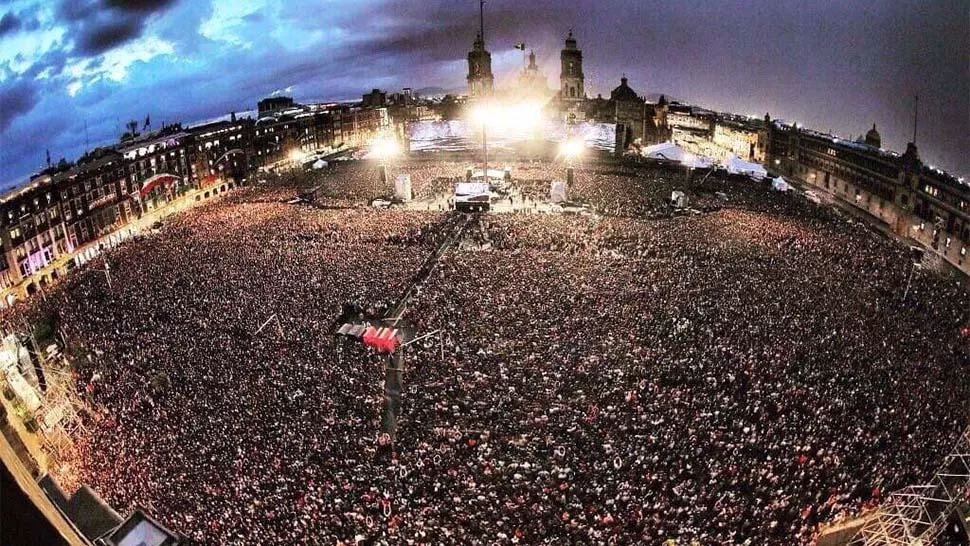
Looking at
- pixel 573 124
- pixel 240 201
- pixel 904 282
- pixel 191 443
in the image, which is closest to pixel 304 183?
pixel 240 201

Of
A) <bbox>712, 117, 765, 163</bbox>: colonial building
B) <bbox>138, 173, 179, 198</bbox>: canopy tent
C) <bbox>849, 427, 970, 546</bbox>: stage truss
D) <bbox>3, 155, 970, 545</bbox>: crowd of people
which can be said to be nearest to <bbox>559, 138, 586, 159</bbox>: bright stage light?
<bbox>712, 117, 765, 163</bbox>: colonial building

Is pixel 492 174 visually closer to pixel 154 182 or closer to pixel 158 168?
pixel 154 182

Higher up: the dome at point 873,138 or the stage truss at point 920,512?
the dome at point 873,138

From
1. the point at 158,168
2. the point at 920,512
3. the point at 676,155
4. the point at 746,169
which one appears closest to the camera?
the point at 920,512

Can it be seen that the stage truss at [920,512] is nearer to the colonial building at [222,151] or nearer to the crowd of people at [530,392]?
A: the crowd of people at [530,392]

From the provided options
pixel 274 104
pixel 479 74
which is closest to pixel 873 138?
pixel 479 74

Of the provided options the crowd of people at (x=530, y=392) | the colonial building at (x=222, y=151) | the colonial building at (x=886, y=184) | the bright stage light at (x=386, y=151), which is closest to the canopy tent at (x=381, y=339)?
the crowd of people at (x=530, y=392)

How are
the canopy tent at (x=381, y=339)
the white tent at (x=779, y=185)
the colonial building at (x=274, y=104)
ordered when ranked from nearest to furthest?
the canopy tent at (x=381, y=339) → the white tent at (x=779, y=185) → the colonial building at (x=274, y=104)
